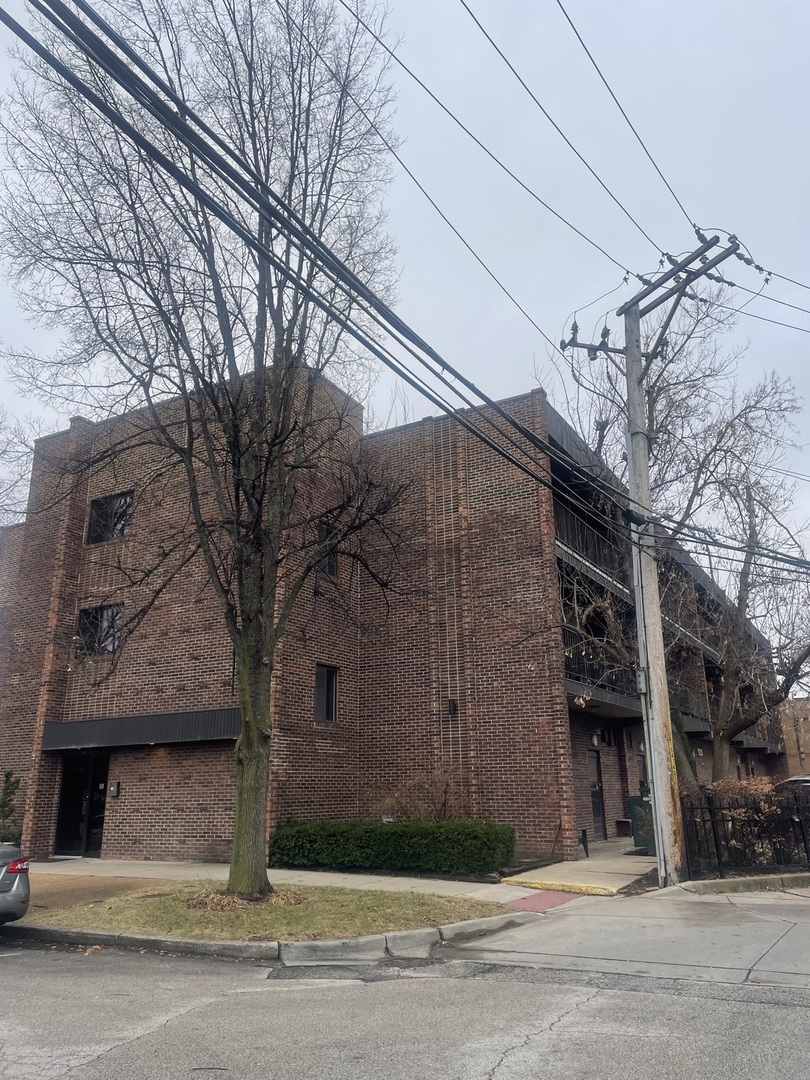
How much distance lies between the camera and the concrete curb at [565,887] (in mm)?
12109

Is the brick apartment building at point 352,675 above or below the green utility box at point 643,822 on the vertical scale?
above

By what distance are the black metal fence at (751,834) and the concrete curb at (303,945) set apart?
16.2 ft

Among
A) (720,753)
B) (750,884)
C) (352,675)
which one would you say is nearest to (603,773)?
(720,753)

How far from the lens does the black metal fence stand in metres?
12.8

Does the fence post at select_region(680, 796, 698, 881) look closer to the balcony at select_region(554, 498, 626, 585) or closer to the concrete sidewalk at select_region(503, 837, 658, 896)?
the concrete sidewalk at select_region(503, 837, 658, 896)

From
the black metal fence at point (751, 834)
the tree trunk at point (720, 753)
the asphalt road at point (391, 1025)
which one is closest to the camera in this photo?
the asphalt road at point (391, 1025)

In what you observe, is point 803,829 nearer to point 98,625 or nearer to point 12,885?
point 12,885

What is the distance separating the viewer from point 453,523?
18.7m

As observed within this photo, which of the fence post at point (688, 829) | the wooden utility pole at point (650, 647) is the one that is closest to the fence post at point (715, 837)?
the fence post at point (688, 829)

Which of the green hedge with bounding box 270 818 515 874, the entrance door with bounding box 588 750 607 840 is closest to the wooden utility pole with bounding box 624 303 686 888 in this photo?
the green hedge with bounding box 270 818 515 874

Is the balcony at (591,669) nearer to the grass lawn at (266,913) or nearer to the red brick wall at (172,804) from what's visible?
the grass lawn at (266,913)

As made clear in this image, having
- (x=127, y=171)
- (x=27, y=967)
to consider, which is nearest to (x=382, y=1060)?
(x=27, y=967)

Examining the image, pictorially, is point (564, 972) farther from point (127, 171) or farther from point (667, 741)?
point (127, 171)

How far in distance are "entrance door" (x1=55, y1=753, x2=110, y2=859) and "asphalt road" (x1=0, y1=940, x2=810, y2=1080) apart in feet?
37.1
